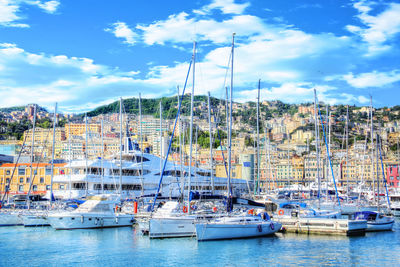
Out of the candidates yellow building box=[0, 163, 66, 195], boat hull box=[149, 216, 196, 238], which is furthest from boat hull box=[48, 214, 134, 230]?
yellow building box=[0, 163, 66, 195]

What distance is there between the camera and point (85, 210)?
3288 cm

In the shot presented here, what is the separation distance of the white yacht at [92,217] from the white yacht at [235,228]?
1020cm

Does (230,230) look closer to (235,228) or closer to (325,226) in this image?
(235,228)

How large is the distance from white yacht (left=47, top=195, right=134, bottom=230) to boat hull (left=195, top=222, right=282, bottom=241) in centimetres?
1030

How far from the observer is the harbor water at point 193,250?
70.7ft

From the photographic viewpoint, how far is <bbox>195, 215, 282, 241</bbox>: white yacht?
25641 mm

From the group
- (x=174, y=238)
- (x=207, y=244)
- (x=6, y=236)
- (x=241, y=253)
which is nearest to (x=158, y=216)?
(x=174, y=238)

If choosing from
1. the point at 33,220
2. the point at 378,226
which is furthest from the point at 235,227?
the point at 33,220

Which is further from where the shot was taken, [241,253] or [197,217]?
[197,217]

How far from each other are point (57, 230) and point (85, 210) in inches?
97.3

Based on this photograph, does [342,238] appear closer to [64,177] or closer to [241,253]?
[241,253]

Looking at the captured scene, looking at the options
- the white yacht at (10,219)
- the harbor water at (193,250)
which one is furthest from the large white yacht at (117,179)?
the harbor water at (193,250)

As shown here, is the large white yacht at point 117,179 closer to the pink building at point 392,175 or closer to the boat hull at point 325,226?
the boat hull at point 325,226

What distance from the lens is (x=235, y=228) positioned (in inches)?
1034
